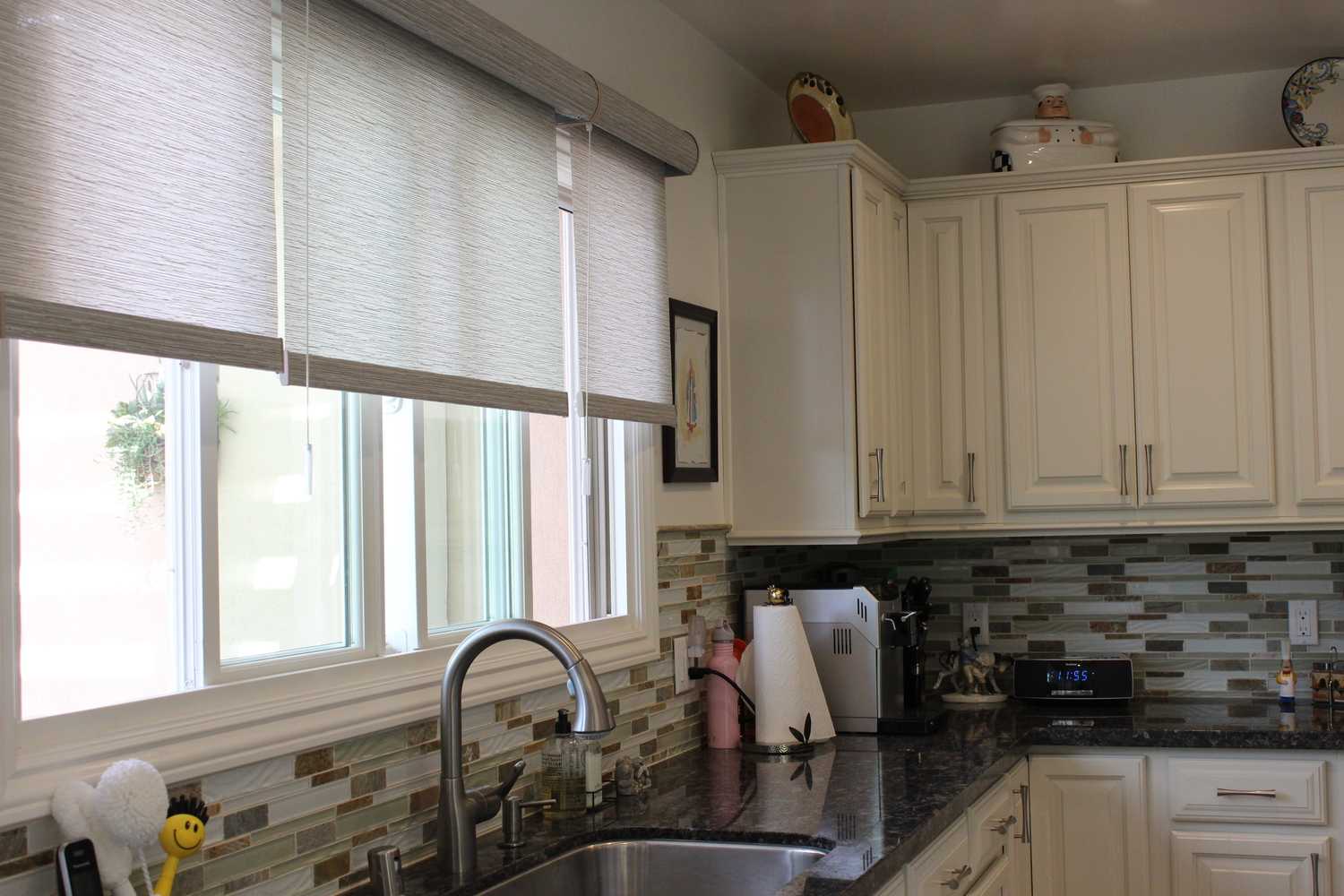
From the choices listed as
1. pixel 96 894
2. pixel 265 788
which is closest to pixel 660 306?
pixel 265 788

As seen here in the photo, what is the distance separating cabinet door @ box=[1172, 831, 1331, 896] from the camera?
3.20 metres

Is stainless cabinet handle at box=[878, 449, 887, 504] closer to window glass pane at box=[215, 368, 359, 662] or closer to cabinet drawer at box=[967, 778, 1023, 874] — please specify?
cabinet drawer at box=[967, 778, 1023, 874]

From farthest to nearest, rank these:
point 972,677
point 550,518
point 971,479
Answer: point 972,677 < point 971,479 < point 550,518

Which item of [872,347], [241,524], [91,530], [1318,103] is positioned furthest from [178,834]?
[1318,103]

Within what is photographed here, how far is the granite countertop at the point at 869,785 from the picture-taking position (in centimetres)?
211

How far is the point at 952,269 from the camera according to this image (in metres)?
3.71

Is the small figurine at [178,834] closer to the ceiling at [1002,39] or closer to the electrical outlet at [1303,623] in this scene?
the ceiling at [1002,39]

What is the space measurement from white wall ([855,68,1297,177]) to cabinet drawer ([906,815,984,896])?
84.4 inches

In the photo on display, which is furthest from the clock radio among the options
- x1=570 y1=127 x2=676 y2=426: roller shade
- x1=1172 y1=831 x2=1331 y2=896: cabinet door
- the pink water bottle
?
x1=570 y1=127 x2=676 y2=426: roller shade

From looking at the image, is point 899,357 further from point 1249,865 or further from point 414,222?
point 414,222

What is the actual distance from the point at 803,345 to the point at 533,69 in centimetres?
126

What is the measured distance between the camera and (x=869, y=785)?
2643mm

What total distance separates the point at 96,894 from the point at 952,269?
288 cm

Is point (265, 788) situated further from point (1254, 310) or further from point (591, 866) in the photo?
point (1254, 310)
